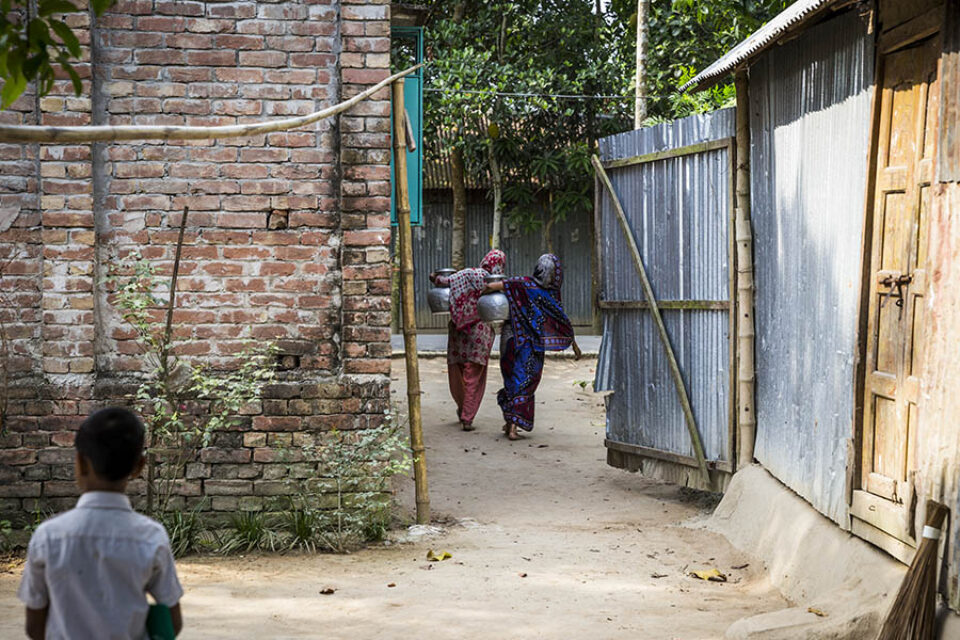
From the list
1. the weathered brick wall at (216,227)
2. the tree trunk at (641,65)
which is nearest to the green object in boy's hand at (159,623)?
the weathered brick wall at (216,227)

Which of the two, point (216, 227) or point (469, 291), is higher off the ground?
point (216, 227)

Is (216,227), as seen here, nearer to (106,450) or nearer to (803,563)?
(803,563)

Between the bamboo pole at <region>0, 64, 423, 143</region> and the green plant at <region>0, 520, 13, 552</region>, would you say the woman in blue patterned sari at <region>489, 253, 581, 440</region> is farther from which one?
the bamboo pole at <region>0, 64, 423, 143</region>

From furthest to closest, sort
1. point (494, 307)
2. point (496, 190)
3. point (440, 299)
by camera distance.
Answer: point (496, 190)
point (440, 299)
point (494, 307)

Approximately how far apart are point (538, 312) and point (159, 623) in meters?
7.62

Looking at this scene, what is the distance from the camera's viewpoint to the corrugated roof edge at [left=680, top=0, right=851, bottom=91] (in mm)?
4434

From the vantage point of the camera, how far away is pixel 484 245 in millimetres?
21000

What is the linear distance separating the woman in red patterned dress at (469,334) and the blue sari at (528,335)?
0.95 ft

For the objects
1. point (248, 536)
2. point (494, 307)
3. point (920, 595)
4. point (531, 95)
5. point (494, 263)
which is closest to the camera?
point (920, 595)

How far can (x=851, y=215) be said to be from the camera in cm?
462

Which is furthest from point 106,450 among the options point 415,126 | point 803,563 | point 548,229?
point 548,229

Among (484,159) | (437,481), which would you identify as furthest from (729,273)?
(484,159)

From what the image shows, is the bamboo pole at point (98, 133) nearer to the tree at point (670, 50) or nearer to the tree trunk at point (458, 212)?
the tree at point (670, 50)

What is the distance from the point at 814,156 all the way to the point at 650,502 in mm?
3000
